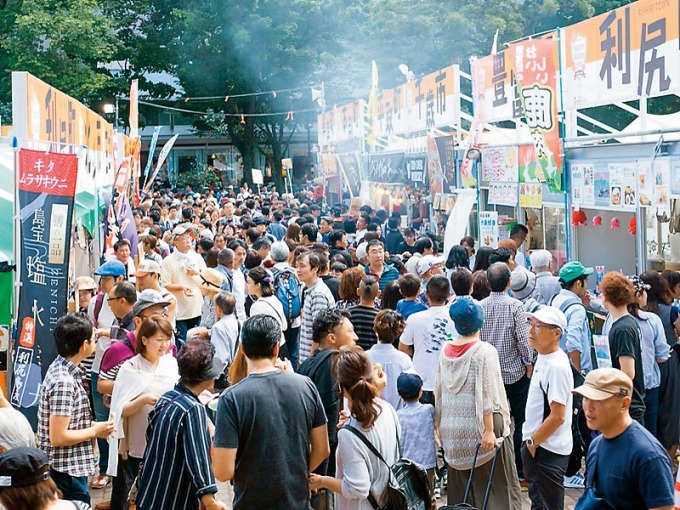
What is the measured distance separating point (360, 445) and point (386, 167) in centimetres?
1595

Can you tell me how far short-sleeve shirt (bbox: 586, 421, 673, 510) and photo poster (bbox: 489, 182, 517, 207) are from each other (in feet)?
29.2

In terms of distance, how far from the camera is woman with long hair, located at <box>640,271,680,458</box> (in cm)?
663

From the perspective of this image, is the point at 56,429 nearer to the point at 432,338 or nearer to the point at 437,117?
the point at 432,338

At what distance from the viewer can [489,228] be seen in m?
12.5

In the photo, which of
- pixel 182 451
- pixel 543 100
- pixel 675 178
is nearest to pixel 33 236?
pixel 182 451

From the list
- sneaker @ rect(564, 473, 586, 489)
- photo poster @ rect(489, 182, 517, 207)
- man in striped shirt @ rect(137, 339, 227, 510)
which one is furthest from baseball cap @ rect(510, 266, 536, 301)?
photo poster @ rect(489, 182, 517, 207)

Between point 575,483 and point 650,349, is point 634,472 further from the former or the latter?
point 575,483

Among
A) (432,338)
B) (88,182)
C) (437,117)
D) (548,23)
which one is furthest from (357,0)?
(432,338)

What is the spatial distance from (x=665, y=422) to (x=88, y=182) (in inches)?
264

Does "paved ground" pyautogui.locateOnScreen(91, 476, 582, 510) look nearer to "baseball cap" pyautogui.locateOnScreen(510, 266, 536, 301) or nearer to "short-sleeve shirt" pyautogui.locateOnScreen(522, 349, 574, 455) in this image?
"short-sleeve shirt" pyautogui.locateOnScreen(522, 349, 574, 455)

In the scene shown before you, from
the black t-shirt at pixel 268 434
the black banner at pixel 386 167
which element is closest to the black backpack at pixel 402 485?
the black t-shirt at pixel 268 434

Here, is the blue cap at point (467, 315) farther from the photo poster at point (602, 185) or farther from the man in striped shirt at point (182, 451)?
the photo poster at point (602, 185)

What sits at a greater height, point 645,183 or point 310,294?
point 645,183

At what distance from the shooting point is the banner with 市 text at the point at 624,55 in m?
8.34
